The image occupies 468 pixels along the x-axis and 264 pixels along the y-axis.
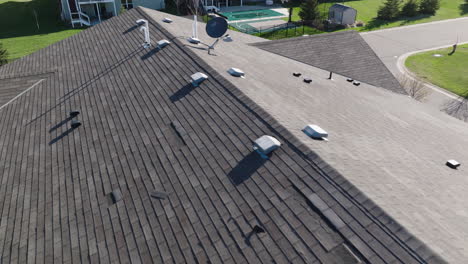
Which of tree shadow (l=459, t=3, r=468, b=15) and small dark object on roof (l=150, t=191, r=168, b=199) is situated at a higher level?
small dark object on roof (l=150, t=191, r=168, b=199)

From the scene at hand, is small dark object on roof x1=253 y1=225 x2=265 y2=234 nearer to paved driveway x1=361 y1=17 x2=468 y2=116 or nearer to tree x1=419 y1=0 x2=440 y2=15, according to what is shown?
paved driveway x1=361 y1=17 x2=468 y2=116

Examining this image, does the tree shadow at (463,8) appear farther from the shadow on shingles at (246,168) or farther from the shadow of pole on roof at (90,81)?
the shadow on shingles at (246,168)

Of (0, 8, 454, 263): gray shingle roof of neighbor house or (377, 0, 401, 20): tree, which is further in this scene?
(377, 0, 401, 20): tree

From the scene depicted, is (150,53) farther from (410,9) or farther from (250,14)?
(410,9)

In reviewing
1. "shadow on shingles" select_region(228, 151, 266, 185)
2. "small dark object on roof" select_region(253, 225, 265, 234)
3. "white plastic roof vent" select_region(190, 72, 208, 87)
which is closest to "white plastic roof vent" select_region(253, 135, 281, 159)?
"shadow on shingles" select_region(228, 151, 266, 185)

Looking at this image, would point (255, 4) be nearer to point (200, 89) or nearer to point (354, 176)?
point (200, 89)

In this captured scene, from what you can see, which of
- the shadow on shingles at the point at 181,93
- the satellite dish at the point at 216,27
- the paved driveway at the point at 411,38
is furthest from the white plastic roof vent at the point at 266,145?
the paved driveway at the point at 411,38
